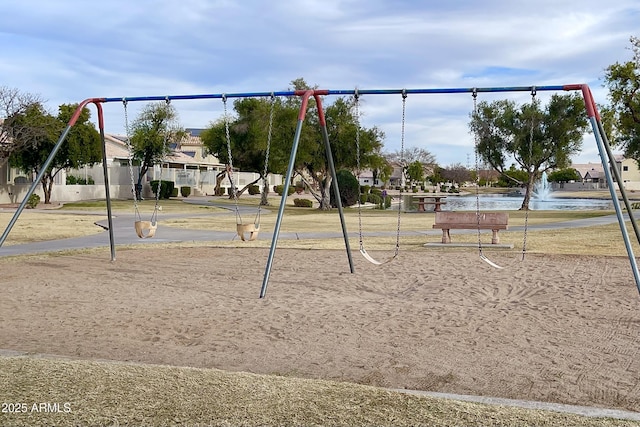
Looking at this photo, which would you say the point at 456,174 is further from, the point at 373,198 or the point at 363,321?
the point at 363,321

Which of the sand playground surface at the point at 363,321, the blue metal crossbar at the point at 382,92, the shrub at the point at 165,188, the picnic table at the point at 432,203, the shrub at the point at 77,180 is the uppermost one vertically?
the blue metal crossbar at the point at 382,92

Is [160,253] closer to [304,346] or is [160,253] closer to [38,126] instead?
[304,346]

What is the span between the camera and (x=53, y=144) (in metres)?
34.2

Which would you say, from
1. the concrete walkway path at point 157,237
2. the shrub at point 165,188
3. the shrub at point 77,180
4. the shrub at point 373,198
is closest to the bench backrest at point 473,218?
the concrete walkway path at point 157,237

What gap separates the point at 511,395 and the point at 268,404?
1.71 metres

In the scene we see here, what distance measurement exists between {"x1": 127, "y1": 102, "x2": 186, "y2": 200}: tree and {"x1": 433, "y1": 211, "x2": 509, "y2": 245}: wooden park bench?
3047 cm

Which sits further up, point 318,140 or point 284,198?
point 318,140

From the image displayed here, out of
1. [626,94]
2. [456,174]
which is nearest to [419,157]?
[456,174]

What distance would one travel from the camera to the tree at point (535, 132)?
3459 centimetres

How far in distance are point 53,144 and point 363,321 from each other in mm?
30370

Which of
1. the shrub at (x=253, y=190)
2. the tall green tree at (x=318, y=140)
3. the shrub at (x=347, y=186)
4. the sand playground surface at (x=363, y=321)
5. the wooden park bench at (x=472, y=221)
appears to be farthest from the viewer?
the shrub at (x=253, y=190)

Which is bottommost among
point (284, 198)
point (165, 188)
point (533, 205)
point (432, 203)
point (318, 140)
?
point (533, 205)

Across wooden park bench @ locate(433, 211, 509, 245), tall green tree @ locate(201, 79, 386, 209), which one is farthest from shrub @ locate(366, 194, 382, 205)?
wooden park bench @ locate(433, 211, 509, 245)

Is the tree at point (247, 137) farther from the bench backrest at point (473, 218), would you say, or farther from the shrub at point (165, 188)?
the bench backrest at point (473, 218)
